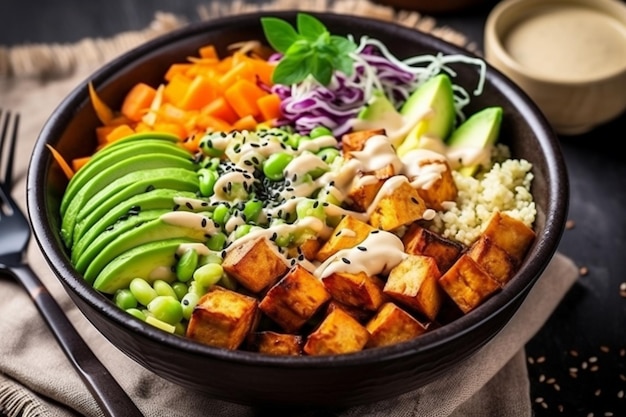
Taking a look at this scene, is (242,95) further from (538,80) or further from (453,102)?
(538,80)

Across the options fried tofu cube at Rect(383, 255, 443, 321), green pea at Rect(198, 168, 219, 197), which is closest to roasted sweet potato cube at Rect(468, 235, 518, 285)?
fried tofu cube at Rect(383, 255, 443, 321)

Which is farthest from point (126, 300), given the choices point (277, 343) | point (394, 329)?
point (394, 329)

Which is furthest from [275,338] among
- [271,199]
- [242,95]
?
[242,95]

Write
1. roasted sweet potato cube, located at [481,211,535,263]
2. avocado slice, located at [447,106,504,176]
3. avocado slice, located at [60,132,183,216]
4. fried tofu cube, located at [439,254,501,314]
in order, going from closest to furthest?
1. fried tofu cube, located at [439,254,501,314]
2. roasted sweet potato cube, located at [481,211,535,263]
3. avocado slice, located at [60,132,183,216]
4. avocado slice, located at [447,106,504,176]

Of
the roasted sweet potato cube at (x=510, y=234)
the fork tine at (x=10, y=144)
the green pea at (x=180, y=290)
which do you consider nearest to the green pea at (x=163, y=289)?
the green pea at (x=180, y=290)

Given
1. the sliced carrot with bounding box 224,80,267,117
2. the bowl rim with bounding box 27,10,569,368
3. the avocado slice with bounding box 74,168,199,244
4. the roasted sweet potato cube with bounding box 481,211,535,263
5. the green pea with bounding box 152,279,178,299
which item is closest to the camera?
the bowl rim with bounding box 27,10,569,368

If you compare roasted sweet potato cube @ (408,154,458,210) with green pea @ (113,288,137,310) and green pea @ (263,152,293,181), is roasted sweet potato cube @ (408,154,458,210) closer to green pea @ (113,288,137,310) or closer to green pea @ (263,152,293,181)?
green pea @ (263,152,293,181)

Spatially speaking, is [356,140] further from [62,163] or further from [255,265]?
[62,163]
